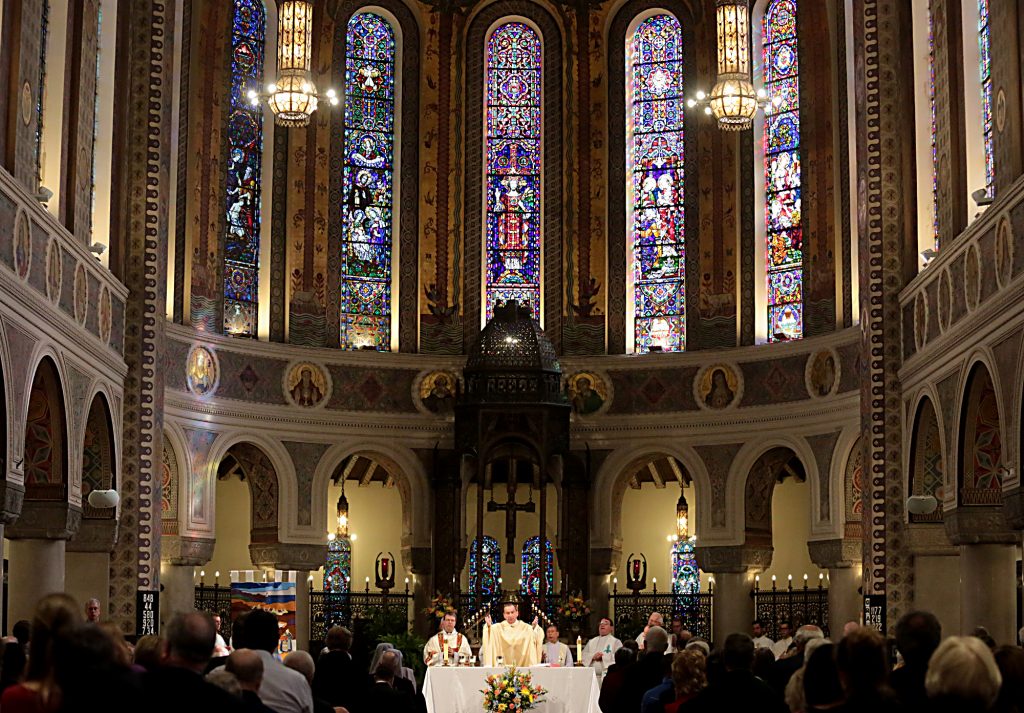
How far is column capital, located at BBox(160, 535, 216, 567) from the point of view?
2573 centimetres

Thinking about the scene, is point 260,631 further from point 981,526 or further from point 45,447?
point 981,526

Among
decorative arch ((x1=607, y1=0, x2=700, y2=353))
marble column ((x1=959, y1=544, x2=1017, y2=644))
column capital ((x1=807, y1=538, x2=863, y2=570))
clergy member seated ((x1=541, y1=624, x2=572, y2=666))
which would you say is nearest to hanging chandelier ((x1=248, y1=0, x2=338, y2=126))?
clergy member seated ((x1=541, y1=624, x2=572, y2=666))

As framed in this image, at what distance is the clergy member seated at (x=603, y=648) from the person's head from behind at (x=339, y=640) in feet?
33.5

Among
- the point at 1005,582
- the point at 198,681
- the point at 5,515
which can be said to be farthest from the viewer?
the point at 1005,582

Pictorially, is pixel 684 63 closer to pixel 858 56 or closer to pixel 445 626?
pixel 858 56

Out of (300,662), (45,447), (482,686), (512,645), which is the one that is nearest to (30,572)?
(45,447)

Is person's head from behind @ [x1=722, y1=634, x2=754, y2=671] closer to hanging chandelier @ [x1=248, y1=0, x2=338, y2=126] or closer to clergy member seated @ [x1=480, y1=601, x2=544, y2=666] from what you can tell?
clergy member seated @ [x1=480, y1=601, x2=544, y2=666]

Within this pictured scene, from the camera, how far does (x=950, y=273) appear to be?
19.7m

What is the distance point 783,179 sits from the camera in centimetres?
2817

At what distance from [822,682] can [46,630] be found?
3260 mm

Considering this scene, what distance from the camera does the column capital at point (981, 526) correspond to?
18922 mm

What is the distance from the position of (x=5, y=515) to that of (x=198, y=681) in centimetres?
1091

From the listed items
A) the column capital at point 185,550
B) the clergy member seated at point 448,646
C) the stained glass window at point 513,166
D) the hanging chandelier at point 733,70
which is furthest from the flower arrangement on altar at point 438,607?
the hanging chandelier at point 733,70

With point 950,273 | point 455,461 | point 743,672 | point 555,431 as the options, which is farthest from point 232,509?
point 743,672
